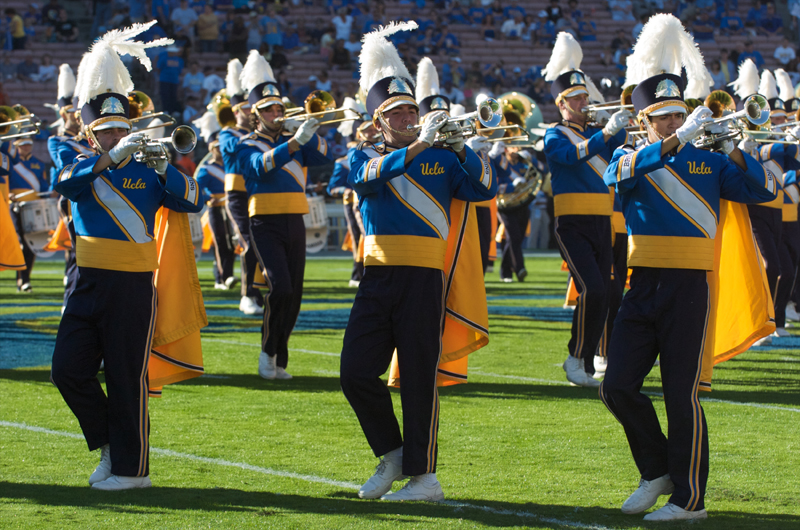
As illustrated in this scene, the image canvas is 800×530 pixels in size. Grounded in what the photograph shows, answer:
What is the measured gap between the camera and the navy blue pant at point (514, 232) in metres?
15.4

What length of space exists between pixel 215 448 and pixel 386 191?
1684 millimetres

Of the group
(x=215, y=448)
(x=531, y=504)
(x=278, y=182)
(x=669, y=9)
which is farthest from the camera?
(x=669, y=9)

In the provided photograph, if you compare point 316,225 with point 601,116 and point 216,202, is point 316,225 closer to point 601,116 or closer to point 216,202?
point 216,202

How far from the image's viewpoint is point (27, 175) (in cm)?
1359

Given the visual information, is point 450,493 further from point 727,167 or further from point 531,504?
point 727,167

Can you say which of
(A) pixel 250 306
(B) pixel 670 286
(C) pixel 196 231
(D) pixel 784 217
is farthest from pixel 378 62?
(C) pixel 196 231

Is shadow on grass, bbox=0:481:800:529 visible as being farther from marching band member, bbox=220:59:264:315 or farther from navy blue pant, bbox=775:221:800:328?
navy blue pant, bbox=775:221:800:328

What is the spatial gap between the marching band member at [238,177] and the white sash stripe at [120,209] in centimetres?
292

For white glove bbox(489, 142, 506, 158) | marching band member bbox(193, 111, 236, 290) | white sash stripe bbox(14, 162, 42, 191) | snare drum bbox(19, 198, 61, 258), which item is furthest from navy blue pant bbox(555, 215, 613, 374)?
white sash stripe bbox(14, 162, 42, 191)

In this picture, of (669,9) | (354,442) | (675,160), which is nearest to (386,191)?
(675,160)

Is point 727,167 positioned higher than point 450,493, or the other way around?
point 727,167

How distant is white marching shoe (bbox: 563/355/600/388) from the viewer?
289 inches

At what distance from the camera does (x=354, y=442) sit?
5.75 meters

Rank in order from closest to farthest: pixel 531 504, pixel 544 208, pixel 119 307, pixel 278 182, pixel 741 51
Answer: pixel 531 504 < pixel 119 307 < pixel 278 182 < pixel 544 208 < pixel 741 51
